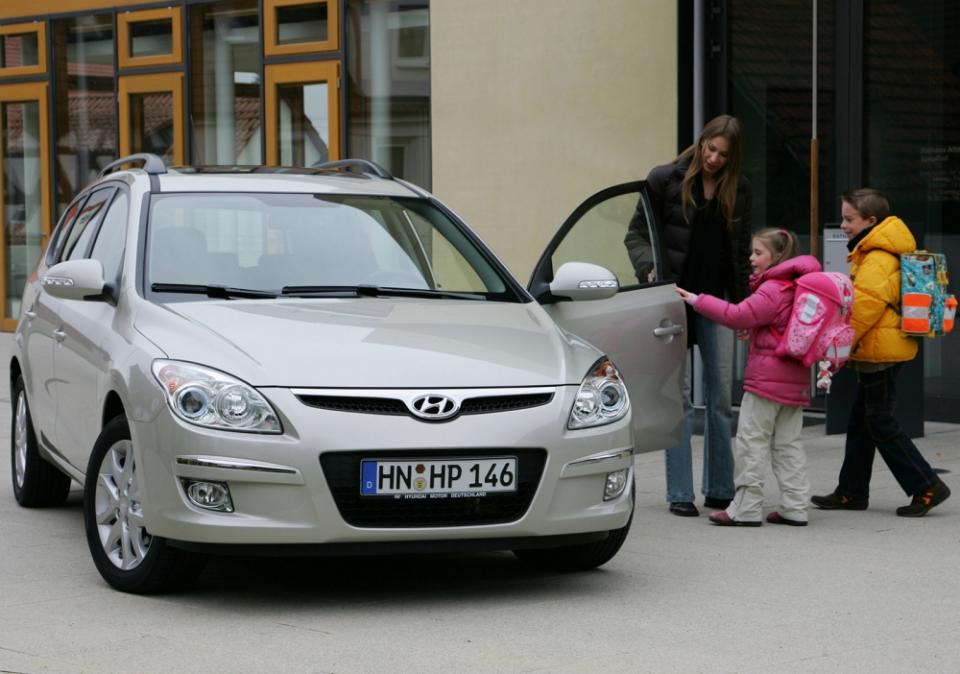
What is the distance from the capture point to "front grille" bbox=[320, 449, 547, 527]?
5469 millimetres

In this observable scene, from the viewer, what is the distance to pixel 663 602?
19.3 feet

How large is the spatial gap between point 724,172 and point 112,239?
2858mm

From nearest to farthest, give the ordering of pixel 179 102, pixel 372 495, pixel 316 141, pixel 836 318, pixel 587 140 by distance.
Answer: pixel 372 495
pixel 836 318
pixel 587 140
pixel 316 141
pixel 179 102

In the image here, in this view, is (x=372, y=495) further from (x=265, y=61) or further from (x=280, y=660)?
(x=265, y=61)

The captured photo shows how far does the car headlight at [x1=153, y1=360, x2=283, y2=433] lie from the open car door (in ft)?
6.50

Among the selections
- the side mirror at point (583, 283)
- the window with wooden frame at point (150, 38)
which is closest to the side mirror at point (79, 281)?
the side mirror at point (583, 283)

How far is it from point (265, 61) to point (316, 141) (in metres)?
0.98

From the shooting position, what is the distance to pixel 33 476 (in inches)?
316

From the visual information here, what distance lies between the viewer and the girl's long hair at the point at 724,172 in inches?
307

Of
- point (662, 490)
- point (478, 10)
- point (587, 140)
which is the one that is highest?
point (478, 10)

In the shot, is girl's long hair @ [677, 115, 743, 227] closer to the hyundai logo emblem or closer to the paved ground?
the paved ground

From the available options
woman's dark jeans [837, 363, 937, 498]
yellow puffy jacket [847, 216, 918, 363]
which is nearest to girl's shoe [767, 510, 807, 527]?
woman's dark jeans [837, 363, 937, 498]

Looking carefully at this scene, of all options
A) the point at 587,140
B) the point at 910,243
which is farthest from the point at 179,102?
the point at 910,243

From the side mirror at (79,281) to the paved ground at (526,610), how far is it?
1076mm
